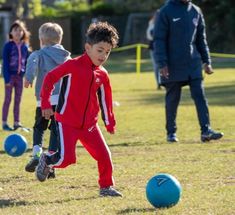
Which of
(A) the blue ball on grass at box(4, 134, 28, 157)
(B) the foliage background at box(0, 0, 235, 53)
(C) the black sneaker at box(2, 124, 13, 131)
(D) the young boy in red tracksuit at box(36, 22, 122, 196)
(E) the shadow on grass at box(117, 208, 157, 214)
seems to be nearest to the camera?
(E) the shadow on grass at box(117, 208, 157, 214)

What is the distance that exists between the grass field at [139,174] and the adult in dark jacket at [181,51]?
1.99 feet

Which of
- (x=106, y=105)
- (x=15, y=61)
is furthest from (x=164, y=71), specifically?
(x=106, y=105)

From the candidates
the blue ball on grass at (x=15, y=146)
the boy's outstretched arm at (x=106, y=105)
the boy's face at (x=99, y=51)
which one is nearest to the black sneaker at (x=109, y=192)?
the boy's outstretched arm at (x=106, y=105)

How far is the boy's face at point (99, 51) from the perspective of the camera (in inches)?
287

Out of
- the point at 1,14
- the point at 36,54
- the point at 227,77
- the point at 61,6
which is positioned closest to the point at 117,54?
the point at 1,14

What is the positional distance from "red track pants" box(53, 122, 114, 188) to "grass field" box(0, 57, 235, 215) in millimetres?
256

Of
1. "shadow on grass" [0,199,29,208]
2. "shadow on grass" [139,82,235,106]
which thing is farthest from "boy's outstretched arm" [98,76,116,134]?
"shadow on grass" [139,82,235,106]

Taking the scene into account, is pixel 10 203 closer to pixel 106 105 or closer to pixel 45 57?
pixel 106 105

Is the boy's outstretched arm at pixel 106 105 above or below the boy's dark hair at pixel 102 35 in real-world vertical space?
below

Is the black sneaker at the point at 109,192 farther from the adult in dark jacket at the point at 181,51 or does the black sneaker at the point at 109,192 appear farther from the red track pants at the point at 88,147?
the adult in dark jacket at the point at 181,51

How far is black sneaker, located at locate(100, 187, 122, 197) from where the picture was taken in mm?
7441

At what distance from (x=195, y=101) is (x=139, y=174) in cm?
296

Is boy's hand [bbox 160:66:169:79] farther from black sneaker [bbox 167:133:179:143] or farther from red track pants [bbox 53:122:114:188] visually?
red track pants [bbox 53:122:114:188]

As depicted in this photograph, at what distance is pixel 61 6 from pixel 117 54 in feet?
73.0
